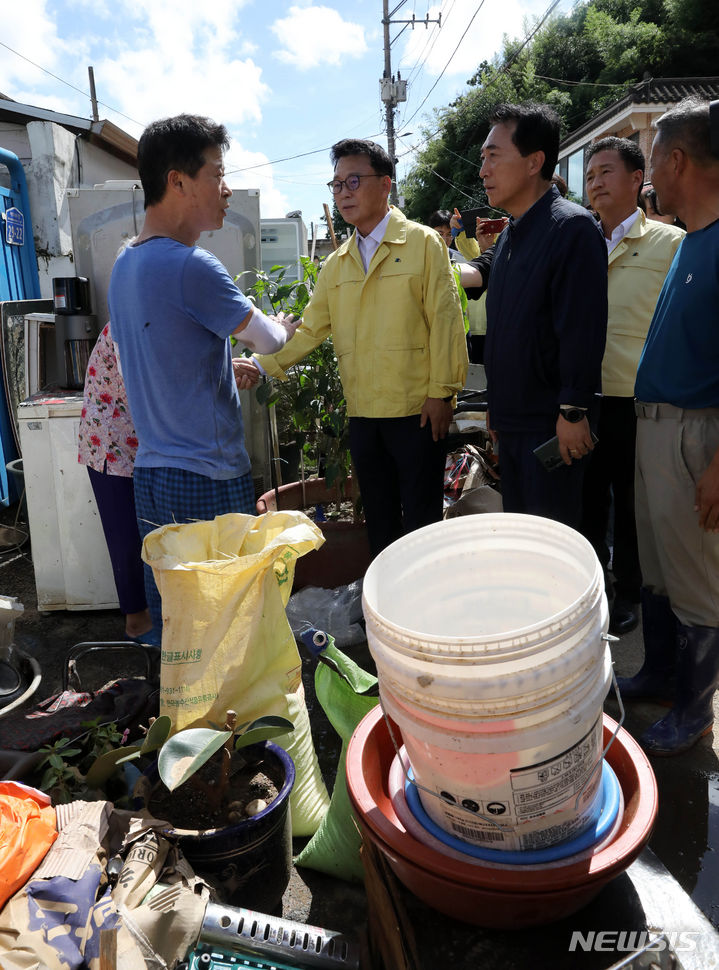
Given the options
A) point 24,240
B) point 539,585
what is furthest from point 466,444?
point 24,240

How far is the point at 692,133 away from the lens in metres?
2.01

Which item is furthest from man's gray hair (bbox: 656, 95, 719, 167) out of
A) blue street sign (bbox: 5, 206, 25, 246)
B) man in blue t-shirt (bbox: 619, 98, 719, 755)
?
blue street sign (bbox: 5, 206, 25, 246)

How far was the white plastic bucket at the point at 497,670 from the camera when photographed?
934 millimetres

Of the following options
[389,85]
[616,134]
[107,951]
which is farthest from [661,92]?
[107,951]

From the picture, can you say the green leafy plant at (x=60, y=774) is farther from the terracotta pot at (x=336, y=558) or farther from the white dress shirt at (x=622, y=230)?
the white dress shirt at (x=622, y=230)

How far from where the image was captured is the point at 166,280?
2039mm

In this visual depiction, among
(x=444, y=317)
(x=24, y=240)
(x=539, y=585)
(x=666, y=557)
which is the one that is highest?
(x=24, y=240)

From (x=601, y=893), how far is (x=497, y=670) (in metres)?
0.53

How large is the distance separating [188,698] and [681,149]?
2.14 metres

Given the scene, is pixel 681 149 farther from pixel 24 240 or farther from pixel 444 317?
pixel 24 240

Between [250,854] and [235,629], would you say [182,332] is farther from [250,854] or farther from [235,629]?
[250,854]

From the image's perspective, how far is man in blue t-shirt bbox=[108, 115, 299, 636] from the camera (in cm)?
204

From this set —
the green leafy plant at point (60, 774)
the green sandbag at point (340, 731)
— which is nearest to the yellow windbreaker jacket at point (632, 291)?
the green sandbag at point (340, 731)

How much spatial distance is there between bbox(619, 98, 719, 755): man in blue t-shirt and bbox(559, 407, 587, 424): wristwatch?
207 millimetres
